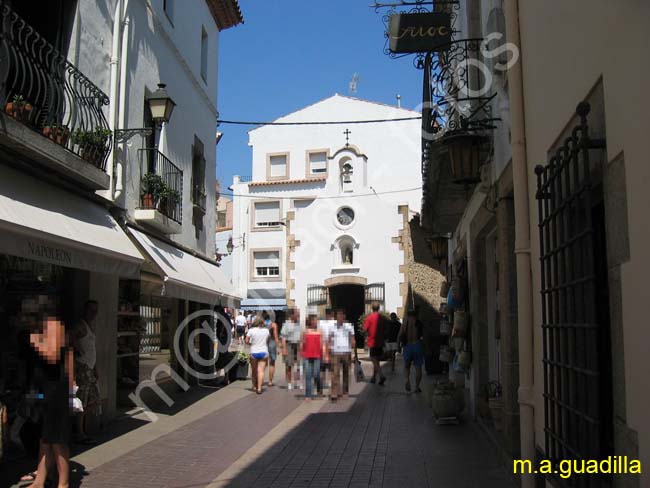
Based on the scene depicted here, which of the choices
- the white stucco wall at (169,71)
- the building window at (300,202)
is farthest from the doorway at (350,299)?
the white stucco wall at (169,71)

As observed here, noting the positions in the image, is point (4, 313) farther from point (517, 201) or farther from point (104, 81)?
point (517, 201)

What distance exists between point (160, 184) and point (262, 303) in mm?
28455

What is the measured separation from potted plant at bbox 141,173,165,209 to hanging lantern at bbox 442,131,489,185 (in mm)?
5275

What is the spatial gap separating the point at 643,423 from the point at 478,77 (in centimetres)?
614

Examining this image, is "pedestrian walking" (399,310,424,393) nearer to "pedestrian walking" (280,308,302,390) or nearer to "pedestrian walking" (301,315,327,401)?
"pedestrian walking" (301,315,327,401)

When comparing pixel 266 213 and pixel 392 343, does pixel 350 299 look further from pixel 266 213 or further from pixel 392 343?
pixel 266 213

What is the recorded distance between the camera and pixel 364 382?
15.7 m

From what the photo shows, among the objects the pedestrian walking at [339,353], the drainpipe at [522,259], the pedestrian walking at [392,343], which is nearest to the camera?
Result: the drainpipe at [522,259]

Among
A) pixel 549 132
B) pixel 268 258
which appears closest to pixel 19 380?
pixel 549 132

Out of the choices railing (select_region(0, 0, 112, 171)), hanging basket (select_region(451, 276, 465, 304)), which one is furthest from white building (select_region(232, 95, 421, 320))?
railing (select_region(0, 0, 112, 171))

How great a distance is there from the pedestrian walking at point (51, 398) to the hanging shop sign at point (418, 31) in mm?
5911

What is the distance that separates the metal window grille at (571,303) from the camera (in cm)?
351

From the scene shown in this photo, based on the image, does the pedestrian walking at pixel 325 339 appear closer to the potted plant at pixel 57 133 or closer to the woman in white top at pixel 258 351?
the woman in white top at pixel 258 351

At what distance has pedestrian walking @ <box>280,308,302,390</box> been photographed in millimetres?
14289
